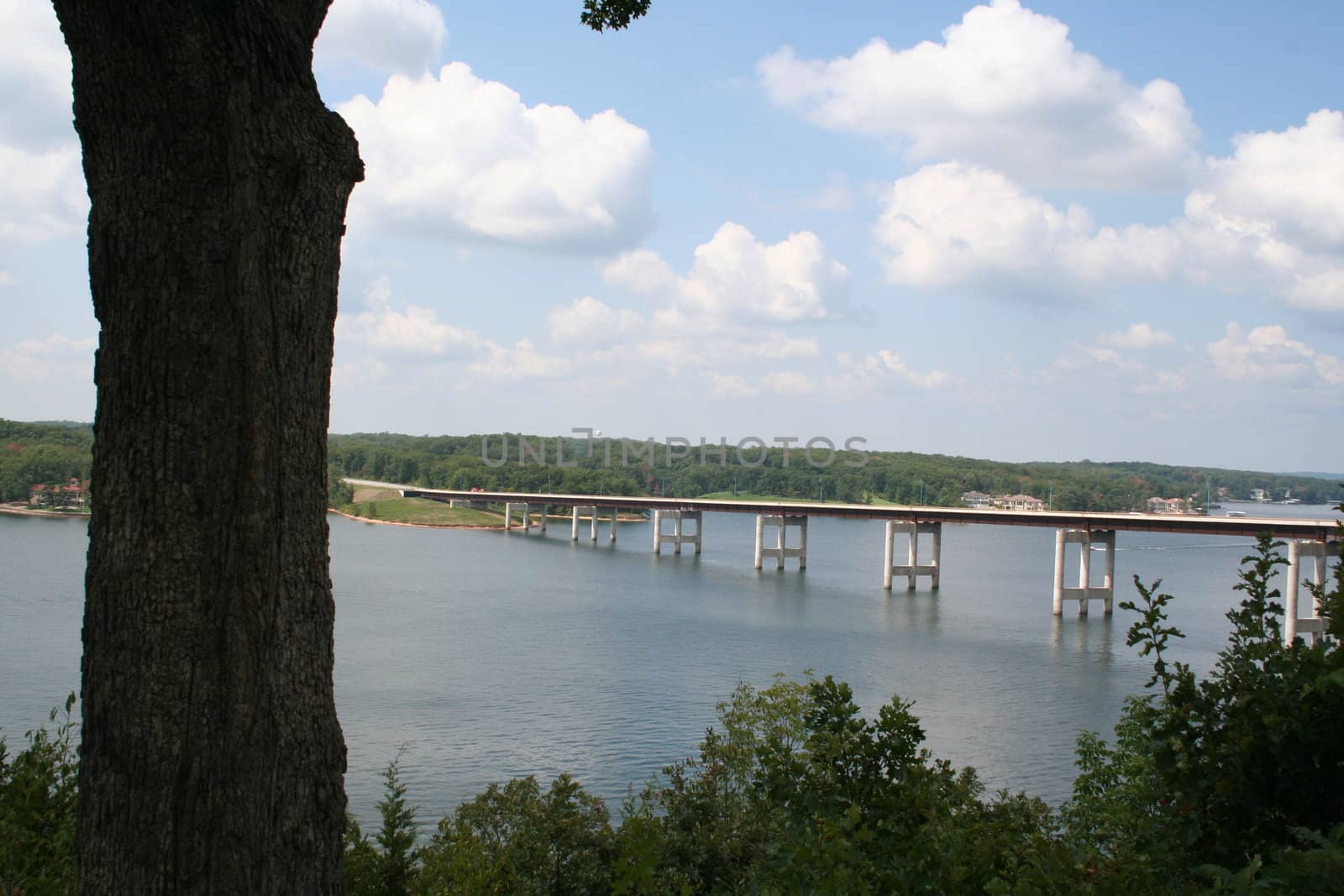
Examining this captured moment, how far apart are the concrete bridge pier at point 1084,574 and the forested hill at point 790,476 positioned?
1934 inches

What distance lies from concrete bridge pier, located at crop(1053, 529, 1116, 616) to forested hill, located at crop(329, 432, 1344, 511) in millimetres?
49128

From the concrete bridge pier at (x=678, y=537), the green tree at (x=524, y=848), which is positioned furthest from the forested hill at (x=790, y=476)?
the green tree at (x=524, y=848)

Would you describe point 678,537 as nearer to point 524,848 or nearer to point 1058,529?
point 1058,529

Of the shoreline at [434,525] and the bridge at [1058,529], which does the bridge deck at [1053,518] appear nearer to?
the bridge at [1058,529]

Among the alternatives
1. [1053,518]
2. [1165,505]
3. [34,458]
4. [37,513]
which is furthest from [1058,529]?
[34,458]

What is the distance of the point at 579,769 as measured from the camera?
22438 millimetres

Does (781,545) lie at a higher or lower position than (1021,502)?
lower

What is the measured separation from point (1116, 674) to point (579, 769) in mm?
23533

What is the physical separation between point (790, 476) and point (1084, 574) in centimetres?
8873

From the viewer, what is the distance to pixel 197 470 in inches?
140

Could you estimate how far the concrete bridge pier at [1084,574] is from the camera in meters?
56.0

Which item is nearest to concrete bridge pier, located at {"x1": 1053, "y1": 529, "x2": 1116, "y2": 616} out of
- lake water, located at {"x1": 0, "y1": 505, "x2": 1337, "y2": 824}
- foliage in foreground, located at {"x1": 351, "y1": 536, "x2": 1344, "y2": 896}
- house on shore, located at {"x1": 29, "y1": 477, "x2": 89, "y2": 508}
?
lake water, located at {"x1": 0, "y1": 505, "x2": 1337, "y2": 824}

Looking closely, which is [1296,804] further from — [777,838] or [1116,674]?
[1116,674]

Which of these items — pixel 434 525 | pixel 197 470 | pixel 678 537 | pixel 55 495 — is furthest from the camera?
pixel 434 525
